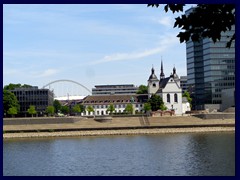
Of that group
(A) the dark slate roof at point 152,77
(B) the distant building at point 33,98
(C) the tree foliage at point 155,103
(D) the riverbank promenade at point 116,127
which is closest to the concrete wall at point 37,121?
(D) the riverbank promenade at point 116,127

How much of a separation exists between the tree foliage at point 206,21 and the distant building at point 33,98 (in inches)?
3481

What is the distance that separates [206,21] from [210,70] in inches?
3825

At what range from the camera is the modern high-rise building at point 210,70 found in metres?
99.9

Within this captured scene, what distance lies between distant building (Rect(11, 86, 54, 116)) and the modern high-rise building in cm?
3541

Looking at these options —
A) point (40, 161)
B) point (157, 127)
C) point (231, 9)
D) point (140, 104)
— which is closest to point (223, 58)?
point (140, 104)

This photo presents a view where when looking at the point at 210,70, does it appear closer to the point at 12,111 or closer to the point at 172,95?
the point at 172,95

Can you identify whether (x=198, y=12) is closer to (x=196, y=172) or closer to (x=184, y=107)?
(x=196, y=172)

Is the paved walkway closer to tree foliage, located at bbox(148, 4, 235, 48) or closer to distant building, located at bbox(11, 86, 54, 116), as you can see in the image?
distant building, located at bbox(11, 86, 54, 116)

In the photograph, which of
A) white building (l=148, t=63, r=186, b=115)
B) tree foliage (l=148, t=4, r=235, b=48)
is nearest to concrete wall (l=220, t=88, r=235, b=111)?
white building (l=148, t=63, r=186, b=115)

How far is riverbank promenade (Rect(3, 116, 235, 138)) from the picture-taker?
57875 millimetres

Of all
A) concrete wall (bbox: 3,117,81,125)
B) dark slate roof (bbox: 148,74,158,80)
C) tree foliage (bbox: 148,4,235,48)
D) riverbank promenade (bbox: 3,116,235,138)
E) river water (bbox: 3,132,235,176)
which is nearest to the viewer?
tree foliage (bbox: 148,4,235,48)

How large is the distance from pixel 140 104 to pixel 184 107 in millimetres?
12762

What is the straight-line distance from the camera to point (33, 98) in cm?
9475

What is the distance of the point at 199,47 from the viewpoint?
103 m
